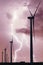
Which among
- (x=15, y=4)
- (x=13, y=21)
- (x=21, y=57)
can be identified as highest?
(x=15, y=4)

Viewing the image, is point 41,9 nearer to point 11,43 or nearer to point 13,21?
point 13,21

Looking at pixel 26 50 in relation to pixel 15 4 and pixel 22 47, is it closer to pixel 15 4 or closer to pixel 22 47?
pixel 22 47

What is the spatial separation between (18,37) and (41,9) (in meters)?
1.63

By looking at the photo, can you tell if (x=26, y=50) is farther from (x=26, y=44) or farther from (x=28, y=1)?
(x=28, y=1)

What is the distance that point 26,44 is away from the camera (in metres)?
9.20

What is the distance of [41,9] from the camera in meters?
9.09

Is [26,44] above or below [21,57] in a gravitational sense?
above

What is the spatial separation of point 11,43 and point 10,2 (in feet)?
6.05

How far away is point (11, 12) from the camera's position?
9.23 m

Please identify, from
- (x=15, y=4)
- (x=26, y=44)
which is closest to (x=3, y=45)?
(x=26, y=44)

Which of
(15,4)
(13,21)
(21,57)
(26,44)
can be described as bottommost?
(21,57)

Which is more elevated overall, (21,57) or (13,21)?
(13,21)

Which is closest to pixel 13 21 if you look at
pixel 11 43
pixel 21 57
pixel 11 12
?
pixel 11 12

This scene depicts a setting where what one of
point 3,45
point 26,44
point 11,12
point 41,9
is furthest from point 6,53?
point 41,9
